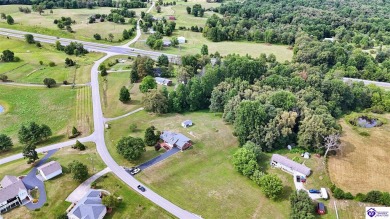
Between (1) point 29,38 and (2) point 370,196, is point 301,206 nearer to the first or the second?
(2) point 370,196

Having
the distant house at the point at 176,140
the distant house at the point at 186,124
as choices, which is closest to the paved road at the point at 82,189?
the distant house at the point at 176,140

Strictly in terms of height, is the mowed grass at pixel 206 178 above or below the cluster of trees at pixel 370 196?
below

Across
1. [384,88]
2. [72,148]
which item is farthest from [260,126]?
[384,88]

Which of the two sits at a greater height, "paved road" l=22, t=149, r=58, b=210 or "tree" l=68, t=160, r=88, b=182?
"tree" l=68, t=160, r=88, b=182

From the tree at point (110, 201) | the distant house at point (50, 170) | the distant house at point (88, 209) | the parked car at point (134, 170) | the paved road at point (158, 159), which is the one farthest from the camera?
the paved road at point (158, 159)

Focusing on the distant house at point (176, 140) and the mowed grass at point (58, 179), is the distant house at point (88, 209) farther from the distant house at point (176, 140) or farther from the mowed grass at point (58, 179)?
the distant house at point (176, 140)

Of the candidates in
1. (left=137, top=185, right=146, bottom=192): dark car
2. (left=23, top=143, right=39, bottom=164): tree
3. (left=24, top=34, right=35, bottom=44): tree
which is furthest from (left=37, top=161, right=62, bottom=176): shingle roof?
(left=24, top=34, right=35, bottom=44): tree

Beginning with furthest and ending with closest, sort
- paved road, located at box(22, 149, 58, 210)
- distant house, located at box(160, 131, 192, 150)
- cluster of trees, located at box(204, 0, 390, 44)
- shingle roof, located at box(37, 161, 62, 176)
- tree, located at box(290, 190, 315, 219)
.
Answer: cluster of trees, located at box(204, 0, 390, 44)
distant house, located at box(160, 131, 192, 150)
shingle roof, located at box(37, 161, 62, 176)
paved road, located at box(22, 149, 58, 210)
tree, located at box(290, 190, 315, 219)

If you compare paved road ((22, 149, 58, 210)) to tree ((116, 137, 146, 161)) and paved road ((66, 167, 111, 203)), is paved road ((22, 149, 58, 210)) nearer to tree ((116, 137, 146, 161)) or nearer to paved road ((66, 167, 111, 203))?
paved road ((66, 167, 111, 203))
